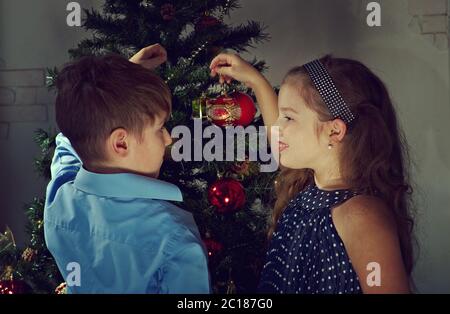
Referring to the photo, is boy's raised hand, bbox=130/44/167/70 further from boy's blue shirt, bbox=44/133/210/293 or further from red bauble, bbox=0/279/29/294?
red bauble, bbox=0/279/29/294

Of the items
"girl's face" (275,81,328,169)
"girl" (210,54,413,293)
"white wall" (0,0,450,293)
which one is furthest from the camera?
"white wall" (0,0,450,293)

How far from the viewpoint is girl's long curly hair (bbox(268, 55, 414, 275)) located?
1391 millimetres

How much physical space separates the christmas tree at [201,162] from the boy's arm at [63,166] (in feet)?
0.48

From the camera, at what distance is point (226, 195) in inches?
59.1

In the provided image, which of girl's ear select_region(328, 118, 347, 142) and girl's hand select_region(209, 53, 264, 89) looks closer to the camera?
girl's ear select_region(328, 118, 347, 142)

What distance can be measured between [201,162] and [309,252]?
1.15ft

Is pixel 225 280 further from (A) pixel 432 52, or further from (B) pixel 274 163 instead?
(A) pixel 432 52

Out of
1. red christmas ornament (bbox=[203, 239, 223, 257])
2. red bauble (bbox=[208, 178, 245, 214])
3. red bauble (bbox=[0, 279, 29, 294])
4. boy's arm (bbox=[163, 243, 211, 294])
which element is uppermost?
red bauble (bbox=[208, 178, 245, 214])

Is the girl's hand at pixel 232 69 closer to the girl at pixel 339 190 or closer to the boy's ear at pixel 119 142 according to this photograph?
the girl at pixel 339 190

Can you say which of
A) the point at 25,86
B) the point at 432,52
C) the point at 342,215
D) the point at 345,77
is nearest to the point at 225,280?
the point at 342,215

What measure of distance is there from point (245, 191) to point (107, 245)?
417 millimetres

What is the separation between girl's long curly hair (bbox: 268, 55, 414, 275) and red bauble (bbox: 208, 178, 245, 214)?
241 millimetres

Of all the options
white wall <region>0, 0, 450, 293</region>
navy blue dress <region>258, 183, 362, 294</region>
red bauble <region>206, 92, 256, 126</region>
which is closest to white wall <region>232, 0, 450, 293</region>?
white wall <region>0, 0, 450, 293</region>

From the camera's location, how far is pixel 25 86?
2027 mm
